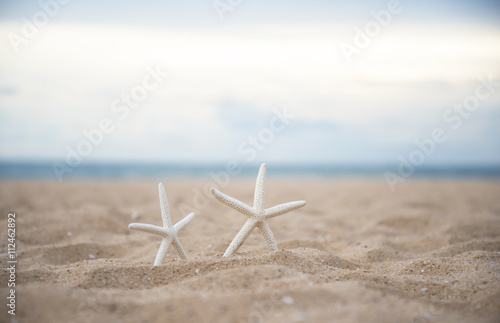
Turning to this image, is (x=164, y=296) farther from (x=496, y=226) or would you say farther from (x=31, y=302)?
(x=496, y=226)

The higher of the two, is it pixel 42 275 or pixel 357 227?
pixel 42 275

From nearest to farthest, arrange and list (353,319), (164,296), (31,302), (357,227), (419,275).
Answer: (353,319) → (31,302) → (164,296) → (419,275) → (357,227)

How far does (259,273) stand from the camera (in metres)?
3.62

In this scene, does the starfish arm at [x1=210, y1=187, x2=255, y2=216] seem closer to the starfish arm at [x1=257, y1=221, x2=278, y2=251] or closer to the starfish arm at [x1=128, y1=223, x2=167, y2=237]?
the starfish arm at [x1=257, y1=221, x2=278, y2=251]

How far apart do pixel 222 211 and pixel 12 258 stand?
4957 mm

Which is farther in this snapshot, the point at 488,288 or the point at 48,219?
the point at 48,219

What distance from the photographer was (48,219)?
23.2ft

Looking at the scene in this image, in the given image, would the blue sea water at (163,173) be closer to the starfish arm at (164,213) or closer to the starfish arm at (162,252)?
the starfish arm at (164,213)

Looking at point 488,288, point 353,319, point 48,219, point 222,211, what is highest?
point 353,319

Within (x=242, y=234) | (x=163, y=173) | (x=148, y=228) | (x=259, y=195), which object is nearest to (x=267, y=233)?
(x=242, y=234)

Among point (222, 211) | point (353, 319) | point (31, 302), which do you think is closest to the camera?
point (353, 319)

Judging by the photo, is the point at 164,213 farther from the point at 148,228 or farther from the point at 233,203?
the point at 233,203

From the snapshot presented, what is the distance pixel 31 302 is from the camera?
10.0 feet

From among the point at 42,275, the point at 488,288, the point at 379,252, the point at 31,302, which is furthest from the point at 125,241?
the point at 488,288
